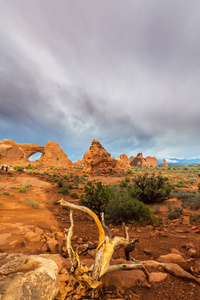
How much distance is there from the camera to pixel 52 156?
1608 inches

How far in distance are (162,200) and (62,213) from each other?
669 cm

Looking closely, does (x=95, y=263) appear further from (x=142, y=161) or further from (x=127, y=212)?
(x=142, y=161)

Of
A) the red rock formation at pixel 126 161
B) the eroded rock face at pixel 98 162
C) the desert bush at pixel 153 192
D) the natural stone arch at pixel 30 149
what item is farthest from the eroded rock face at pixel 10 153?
the desert bush at pixel 153 192

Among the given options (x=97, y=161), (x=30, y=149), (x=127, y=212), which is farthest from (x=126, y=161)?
(x=127, y=212)

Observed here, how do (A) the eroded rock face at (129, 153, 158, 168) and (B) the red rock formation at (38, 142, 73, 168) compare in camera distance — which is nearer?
(B) the red rock formation at (38, 142, 73, 168)

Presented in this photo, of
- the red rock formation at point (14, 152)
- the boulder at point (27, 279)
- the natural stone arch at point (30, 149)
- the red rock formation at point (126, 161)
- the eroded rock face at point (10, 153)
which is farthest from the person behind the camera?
the natural stone arch at point (30, 149)

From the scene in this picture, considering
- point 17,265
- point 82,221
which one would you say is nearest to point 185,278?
point 17,265

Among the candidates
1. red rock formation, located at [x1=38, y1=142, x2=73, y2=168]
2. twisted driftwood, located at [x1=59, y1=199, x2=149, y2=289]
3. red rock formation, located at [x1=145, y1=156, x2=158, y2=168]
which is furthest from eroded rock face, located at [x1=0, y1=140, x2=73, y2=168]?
red rock formation, located at [x1=145, y1=156, x2=158, y2=168]

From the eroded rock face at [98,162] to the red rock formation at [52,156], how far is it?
16.5 metres

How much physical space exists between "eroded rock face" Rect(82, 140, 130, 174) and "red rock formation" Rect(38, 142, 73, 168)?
650 inches

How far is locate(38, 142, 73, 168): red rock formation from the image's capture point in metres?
39.7

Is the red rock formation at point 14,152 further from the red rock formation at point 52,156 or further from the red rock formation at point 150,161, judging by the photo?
Result: the red rock formation at point 150,161

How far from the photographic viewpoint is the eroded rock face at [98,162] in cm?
2680

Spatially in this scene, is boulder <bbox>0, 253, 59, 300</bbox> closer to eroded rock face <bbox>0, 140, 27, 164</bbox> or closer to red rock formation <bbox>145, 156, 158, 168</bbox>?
eroded rock face <bbox>0, 140, 27, 164</bbox>
